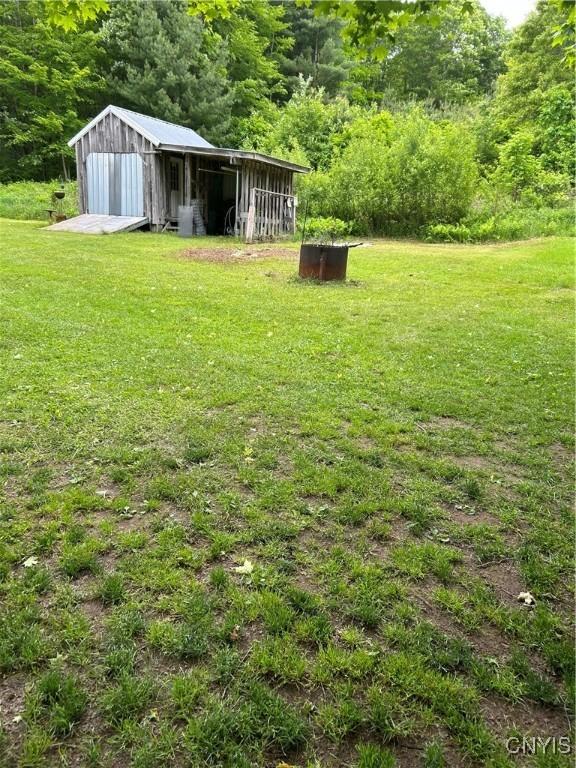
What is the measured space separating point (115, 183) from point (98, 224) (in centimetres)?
192

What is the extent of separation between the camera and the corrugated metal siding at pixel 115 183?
1619cm

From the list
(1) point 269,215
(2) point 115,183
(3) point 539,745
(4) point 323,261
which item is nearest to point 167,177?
(2) point 115,183

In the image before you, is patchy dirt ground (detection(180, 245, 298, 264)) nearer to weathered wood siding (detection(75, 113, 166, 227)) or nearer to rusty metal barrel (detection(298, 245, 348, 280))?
rusty metal barrel (detection(298, 245, 348, 280))

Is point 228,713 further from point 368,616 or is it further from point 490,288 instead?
point 490,288

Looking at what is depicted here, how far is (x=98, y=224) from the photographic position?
15531mm

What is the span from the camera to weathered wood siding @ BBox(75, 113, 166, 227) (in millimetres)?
15906

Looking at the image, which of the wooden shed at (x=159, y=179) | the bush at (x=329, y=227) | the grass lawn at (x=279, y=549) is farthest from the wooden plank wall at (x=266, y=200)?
the grass lawn at (x=279, y=549)

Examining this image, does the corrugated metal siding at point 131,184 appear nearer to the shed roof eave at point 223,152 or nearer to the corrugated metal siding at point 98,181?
the corrugated metal siding at point 98,181

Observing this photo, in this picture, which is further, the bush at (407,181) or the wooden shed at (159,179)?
the bush at (407,181)

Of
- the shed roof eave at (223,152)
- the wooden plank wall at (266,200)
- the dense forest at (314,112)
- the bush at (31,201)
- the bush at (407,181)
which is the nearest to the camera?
the shed roof eave at (223,152)

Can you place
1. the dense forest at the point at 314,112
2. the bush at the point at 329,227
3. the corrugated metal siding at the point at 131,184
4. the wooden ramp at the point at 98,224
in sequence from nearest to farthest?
the wooden ramp at the point at 98,224 → the corrugated metal siding at the point at 131,184 → the bush at the point at 329,227 → the dense forest at the point at 314,112

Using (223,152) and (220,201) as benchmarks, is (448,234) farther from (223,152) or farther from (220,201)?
(220,201)

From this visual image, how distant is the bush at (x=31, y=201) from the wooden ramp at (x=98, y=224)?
1850 millimetres

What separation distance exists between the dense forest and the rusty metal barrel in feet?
28.5
